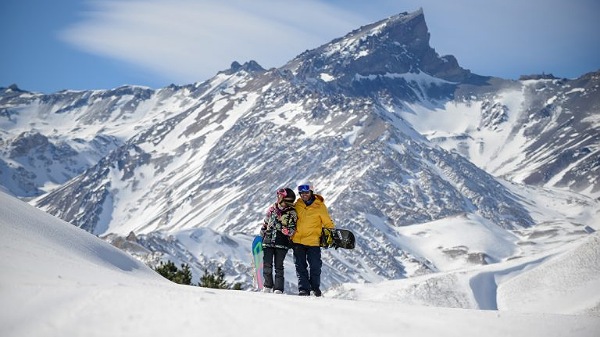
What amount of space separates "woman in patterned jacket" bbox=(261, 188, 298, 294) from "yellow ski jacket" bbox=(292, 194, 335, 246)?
0.13 metres

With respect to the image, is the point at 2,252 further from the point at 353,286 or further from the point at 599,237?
the point at 353,286

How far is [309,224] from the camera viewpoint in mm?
18047

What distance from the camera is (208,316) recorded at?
11547 millimetres

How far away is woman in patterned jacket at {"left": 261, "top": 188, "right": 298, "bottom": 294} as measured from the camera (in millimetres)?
18094

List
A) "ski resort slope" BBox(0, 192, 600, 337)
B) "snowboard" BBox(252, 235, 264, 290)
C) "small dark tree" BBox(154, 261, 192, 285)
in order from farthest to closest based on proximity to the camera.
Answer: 1. "small dark tree" BBox(154, 261, 192, 285)
2. "snowboard" BBox(252, 235, 264, 290)
3. "ski resort slope" BBox(0, 192, 600, 337)

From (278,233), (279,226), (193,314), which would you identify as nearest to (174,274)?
(278,233)

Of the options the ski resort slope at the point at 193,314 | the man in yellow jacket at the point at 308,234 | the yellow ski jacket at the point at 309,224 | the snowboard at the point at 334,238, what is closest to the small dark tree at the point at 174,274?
the man in yellow jacket at the point at 308,234

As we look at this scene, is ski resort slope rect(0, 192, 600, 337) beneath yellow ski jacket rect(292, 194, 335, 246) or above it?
beneath

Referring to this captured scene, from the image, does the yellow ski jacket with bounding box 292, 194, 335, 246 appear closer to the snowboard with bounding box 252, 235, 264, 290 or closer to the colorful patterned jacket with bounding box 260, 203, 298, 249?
the colorful patterned jacket with bounding box 260, 203, 298, 249

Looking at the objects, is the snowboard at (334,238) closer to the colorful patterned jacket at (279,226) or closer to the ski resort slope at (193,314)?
the colorful patterned jacket at (279,226)

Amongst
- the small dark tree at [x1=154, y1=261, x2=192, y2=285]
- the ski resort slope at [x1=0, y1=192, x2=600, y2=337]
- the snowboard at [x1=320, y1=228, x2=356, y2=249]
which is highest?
the snowboard at [x1=320, y1=228, x2=356, y2=249]

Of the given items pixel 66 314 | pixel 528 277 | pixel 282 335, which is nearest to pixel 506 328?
pixel 282 335

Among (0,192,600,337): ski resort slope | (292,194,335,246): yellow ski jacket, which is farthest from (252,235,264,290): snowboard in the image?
(0,192,600,337): ski resort slope

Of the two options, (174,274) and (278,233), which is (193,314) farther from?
(174,274)
